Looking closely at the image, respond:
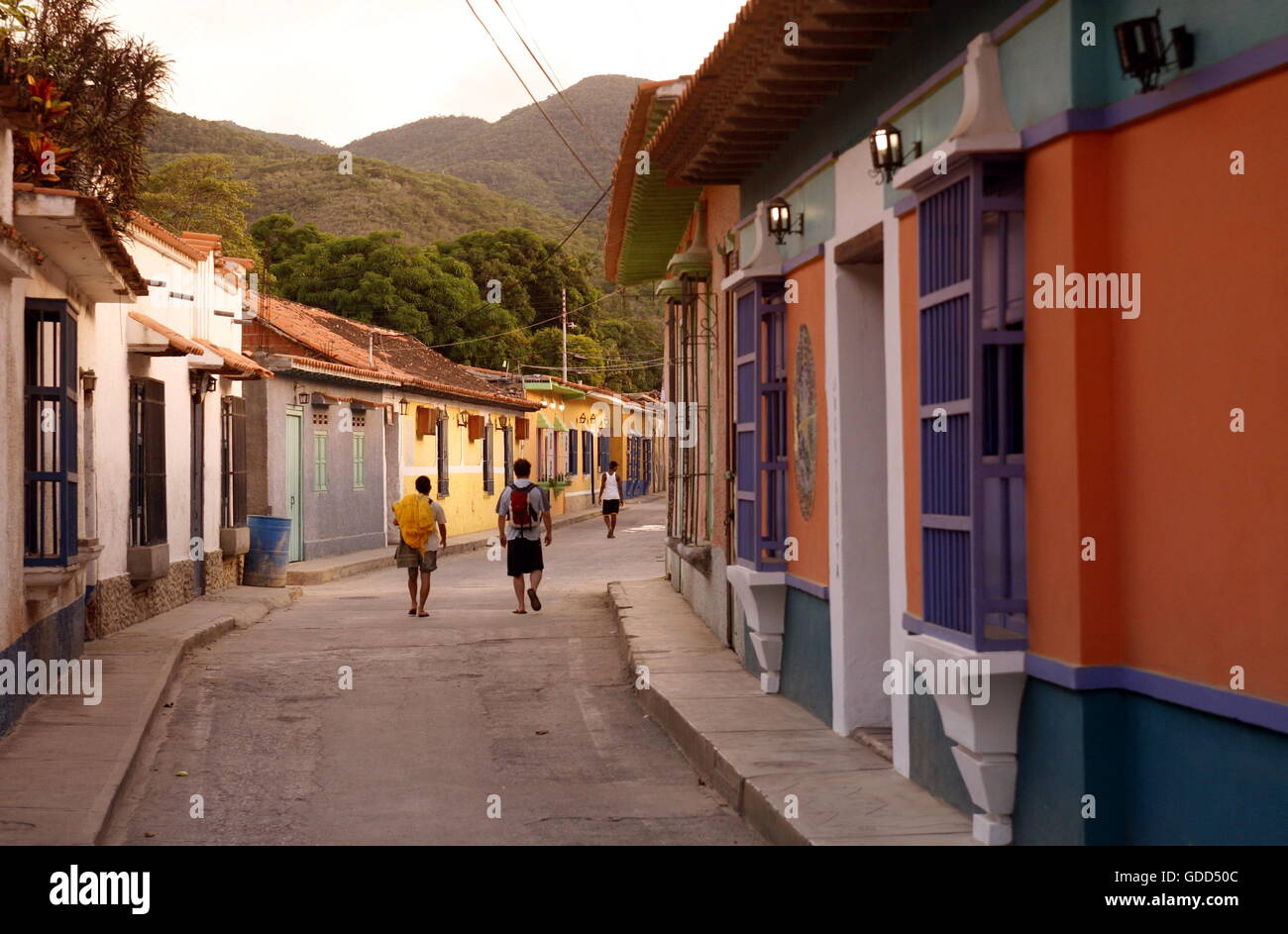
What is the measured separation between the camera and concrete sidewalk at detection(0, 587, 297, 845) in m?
6.82

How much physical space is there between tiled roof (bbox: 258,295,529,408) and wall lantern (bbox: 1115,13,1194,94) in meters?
22.2

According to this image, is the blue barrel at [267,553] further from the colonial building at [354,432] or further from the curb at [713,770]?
the curb at [713,770]

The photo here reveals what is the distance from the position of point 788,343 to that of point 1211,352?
17.7ft

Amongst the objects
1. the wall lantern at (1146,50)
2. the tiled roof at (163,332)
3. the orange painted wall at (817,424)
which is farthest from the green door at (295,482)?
the wall lantern at (1146,50)

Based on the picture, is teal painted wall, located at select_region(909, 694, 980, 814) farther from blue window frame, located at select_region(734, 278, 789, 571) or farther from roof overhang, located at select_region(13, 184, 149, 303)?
roof overhang, located at select_region(13, 184, 149, 303)

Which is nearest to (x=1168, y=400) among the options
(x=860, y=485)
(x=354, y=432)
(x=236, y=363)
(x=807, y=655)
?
(x=860, y=485)

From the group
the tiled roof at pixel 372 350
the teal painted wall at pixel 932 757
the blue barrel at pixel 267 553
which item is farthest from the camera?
the tiled roof at pixel 372 350

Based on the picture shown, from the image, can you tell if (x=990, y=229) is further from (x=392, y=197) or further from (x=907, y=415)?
(x=392, y=197)

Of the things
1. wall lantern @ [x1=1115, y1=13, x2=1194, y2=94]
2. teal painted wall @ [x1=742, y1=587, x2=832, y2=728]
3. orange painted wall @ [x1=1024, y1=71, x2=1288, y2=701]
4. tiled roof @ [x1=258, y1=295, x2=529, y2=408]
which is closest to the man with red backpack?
teal painted wall @ [x1=742, y1=587, x2=832, y2=728]

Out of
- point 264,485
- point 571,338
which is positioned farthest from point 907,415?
point 571,338

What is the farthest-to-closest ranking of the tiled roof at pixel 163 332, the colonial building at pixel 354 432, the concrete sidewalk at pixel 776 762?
the colonial building at pixel 354 432 < the tiled roof at pixel 163 332 < the concrete sidewalk at pixel 776 762

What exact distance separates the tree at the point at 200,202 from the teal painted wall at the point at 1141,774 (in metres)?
46.3

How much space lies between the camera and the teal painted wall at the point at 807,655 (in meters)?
8.95
